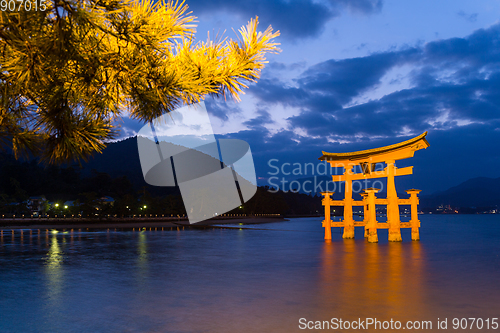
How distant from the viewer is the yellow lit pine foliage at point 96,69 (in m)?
3.30

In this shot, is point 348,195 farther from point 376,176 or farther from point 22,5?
point 22,5

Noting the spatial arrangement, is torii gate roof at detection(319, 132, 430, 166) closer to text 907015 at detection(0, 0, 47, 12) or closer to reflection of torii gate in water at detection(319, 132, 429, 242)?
reflection of torii gate in water at detection(319, 132, 429, 242)

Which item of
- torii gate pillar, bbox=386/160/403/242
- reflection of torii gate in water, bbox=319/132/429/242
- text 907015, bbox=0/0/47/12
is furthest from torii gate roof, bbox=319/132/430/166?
text 907015, bbox=0/0/47/12

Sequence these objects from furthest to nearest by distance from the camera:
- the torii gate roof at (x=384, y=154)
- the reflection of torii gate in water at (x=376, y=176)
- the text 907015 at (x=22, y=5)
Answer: the reflection of torii gate in water at (x=376, y=176), the torii gate roof at (x=384, y=154), the text 907015 at (x=22, y=5)

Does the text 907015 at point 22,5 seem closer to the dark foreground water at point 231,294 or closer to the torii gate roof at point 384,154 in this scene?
the dark foreground water at point 231,294

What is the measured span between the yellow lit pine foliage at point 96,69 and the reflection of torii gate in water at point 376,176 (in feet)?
45.9

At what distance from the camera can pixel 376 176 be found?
17672 millimetres

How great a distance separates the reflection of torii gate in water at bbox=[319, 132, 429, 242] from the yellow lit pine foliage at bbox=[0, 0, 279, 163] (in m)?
14.0

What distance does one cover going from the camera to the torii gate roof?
632 inches

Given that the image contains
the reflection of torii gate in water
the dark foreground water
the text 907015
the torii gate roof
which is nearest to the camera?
the text 907015

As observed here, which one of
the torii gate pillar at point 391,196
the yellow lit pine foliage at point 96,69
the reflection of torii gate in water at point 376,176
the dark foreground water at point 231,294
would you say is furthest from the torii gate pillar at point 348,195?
the yellow lit pine foliage at point 96,69

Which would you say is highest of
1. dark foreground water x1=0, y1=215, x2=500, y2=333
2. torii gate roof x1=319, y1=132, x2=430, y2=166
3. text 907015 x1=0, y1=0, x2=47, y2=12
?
text 907015 x1=0, y1=0, x2=47, y2=12

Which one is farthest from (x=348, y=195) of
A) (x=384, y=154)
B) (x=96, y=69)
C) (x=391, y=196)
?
(x=96, y=69)

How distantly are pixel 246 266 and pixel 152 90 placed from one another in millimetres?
8728
